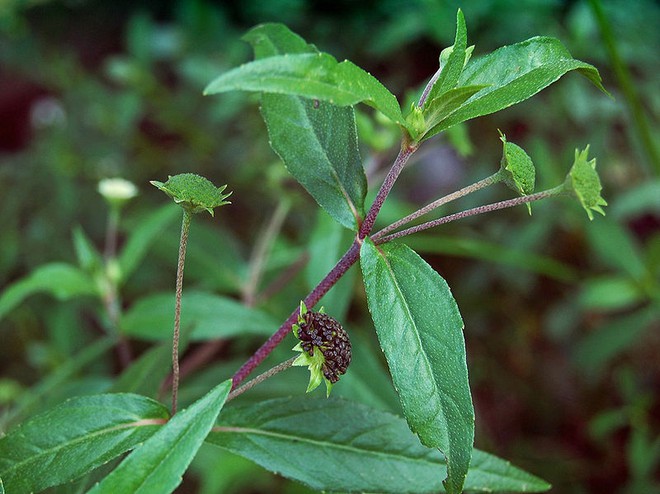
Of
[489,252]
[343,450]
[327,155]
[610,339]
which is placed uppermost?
[327,155]

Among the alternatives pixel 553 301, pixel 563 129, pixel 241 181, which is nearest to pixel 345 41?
pixel 241 181

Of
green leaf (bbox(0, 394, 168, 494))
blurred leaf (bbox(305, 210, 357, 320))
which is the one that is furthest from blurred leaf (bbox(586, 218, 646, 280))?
green leaf (bbox(0, 394, 168, 494))

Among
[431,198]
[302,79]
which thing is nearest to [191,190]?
[302,79]

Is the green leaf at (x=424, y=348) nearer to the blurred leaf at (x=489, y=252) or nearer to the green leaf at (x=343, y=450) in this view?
the green leaf at (x=343, y=450)

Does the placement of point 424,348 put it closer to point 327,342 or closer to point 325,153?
point 327,342

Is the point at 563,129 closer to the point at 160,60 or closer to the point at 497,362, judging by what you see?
the point at 497,362

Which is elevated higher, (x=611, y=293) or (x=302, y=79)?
(x=302, y=79)

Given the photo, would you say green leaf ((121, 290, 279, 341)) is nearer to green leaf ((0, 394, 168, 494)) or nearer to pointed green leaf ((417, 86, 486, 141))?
green leaf ((0, 394, 168, 494))
